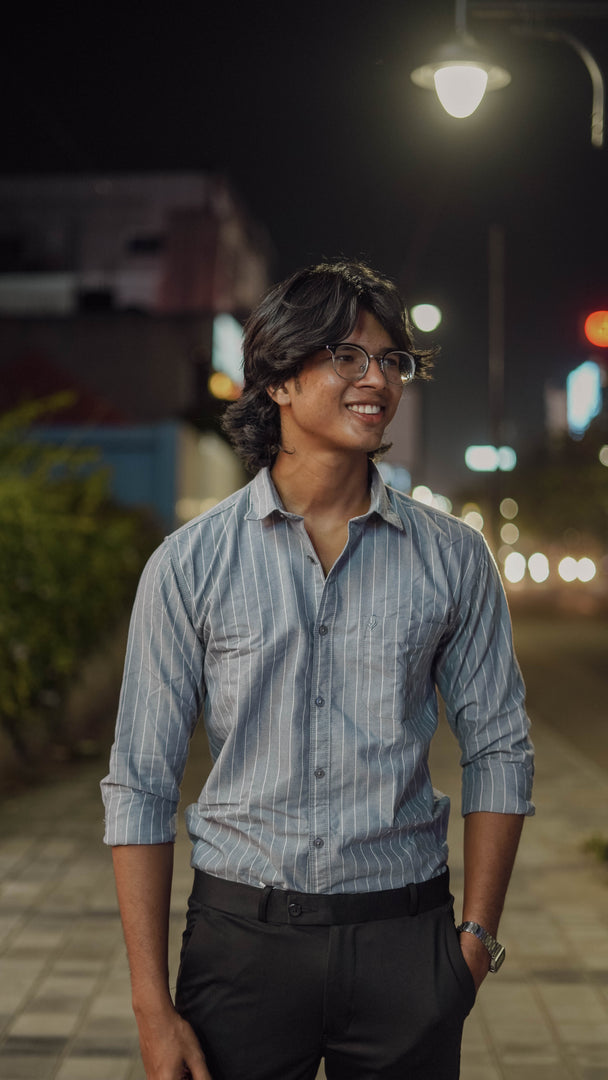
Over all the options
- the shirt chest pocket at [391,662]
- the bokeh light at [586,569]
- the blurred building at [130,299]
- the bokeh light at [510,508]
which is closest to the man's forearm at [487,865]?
the shirt chest pocket at [391,662]

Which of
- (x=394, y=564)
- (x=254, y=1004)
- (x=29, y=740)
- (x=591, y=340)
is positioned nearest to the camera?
(x=254, y=1004)

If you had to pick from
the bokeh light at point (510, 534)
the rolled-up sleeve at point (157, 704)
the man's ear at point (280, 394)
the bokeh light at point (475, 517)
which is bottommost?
the rolled-up sleeve at point (157, 704)

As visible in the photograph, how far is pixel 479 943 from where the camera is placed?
2.28 m

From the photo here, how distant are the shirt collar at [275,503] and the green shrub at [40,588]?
19.5 ft

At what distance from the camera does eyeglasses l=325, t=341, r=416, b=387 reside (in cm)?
231

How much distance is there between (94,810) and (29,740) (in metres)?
1.40

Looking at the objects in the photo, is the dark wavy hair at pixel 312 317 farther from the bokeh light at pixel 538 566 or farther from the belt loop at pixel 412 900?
the bokeh light at pixel 538 566

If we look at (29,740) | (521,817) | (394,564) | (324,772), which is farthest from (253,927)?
(29,740)

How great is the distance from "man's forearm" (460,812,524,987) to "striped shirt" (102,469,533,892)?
0.11ft

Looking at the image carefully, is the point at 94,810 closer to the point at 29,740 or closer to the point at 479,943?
the point at 29,740

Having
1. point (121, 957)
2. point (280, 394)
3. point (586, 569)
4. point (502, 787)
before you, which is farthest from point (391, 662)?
point (586, 569)

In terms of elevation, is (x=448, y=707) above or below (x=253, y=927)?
above

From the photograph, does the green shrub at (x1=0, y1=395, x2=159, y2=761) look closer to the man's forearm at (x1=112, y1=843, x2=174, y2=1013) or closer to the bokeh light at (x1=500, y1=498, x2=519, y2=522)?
the man's forearm at (x1=112, y1=843, x2=174, y2=1013)

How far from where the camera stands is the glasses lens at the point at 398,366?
7.72 ft
